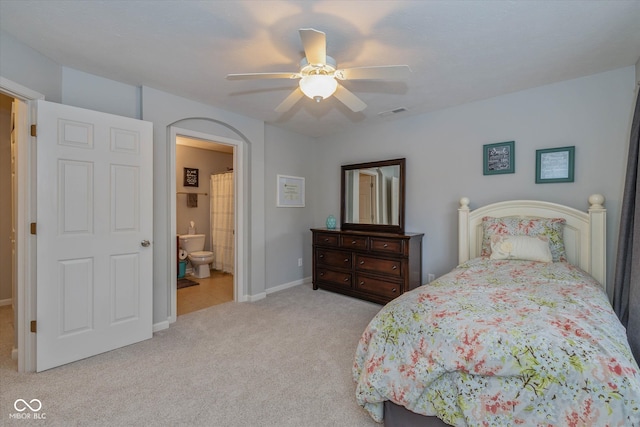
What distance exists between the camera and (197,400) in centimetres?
186

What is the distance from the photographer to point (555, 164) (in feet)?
9.25

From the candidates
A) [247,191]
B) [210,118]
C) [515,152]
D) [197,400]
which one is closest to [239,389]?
[197,400]

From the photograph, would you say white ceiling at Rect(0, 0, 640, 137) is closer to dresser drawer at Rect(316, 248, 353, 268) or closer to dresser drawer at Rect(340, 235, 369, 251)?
dresser drawer at Rect(340, 235, 369, 251)

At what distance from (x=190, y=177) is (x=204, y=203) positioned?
57 centimetres

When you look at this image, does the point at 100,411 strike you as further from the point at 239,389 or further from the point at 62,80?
the point at 62,80

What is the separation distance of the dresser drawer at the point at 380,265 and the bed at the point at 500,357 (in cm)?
133

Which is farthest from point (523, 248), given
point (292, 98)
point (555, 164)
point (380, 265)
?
point (292, 98)

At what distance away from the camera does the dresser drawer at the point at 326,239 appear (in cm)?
404

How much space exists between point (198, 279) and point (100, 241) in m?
2.69

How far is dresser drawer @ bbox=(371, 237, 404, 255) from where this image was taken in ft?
11.3

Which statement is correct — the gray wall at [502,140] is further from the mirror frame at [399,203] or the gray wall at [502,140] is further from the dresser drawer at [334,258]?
the dresser drawer at [334,258]

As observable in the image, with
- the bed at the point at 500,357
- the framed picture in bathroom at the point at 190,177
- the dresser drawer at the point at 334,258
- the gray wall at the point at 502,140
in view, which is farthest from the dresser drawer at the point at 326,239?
the framed picture in bathroom at the point at 190,177

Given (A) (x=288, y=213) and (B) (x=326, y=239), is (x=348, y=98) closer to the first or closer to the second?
(B) (x=326, y=239)

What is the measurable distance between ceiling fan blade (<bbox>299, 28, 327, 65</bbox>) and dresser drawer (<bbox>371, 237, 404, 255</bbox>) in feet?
7.32
